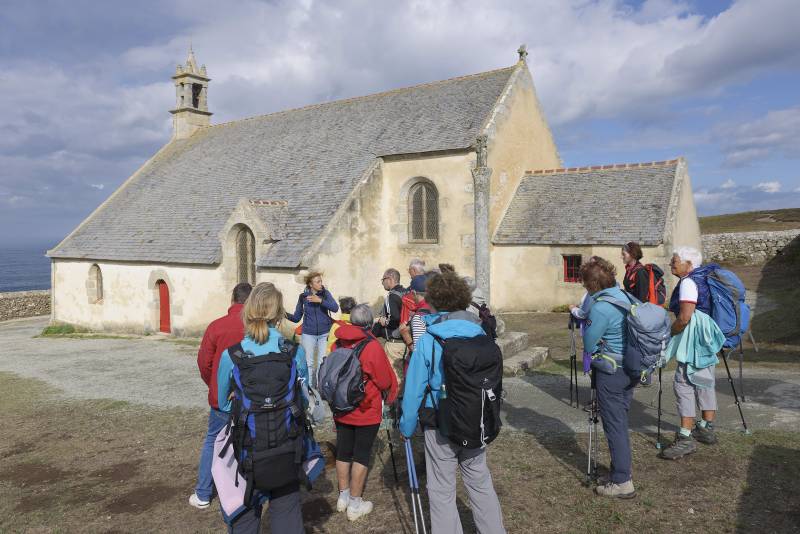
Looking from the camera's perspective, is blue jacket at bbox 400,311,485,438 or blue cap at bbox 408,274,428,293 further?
blue cap at bbox 408,274,428,293

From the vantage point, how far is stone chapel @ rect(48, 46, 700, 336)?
1683 cm

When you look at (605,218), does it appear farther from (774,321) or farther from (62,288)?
→ (62,288)

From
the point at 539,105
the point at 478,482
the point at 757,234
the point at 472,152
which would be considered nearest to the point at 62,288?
the point at 472,152

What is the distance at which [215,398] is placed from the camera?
15.4 feet

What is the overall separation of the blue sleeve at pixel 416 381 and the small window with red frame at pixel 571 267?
14.9 metres

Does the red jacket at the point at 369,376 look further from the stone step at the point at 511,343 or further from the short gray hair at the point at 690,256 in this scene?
the stone step at the point at 511,343

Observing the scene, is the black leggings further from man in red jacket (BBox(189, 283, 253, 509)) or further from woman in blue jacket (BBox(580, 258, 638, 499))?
woman in blue jacket (BBox(580, 258, 638, 499))

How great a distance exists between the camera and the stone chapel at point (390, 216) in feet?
55.2

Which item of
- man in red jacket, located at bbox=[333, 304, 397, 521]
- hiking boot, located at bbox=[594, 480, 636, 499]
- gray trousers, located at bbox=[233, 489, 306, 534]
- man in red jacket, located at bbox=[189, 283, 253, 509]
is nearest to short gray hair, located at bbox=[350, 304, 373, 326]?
man in red jacket, located at bbox=[333, 304, 397, 521]

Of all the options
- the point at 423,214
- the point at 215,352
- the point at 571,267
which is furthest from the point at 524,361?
the point at 423,214

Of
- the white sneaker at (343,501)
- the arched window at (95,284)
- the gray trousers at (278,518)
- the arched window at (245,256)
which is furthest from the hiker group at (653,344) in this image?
the arched window at (95,284)

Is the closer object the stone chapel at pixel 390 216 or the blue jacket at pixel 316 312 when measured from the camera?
the blue jacket at pixel 316 312

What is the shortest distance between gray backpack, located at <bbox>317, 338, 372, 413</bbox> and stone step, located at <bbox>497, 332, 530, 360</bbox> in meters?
6.44

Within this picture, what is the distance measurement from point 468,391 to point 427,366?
33 centimetres
